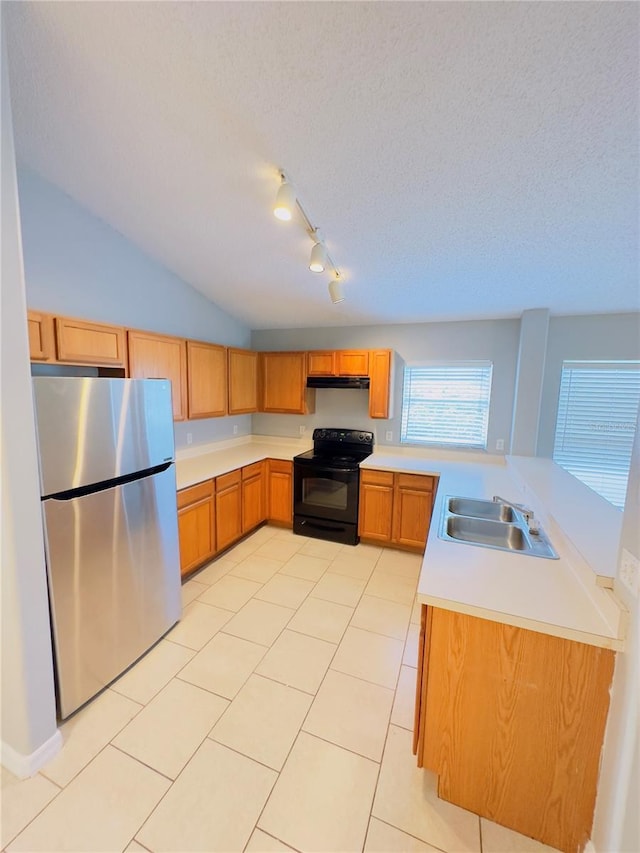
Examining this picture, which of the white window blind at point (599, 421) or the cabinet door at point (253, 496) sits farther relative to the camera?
the cabinet door at point (253, 496)

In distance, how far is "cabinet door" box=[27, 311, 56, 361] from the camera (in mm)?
1849

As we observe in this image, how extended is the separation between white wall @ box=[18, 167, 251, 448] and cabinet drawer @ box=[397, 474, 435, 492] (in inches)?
87.2

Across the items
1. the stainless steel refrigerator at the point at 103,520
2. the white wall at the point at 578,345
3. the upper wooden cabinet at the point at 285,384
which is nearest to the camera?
the stainless steel refrigerator at the point at 103,520

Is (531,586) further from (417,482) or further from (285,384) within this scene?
(285,384)

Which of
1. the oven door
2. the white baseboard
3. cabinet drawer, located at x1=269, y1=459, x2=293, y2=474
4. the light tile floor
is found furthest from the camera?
cabinet drawer, located at x1=269, y1=459, x2=293, y2=474

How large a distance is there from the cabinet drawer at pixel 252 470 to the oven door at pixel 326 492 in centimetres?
39

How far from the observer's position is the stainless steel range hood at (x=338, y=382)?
11.9 ft

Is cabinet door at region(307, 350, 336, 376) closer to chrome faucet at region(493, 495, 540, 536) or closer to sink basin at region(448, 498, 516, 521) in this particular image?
sink basin at region(448, 498, 516, 521)

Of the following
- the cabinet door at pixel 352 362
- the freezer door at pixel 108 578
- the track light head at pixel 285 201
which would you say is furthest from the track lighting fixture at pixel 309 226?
the freezer door at pixel 108 578

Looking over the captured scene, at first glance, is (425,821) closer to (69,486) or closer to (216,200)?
(69,486)

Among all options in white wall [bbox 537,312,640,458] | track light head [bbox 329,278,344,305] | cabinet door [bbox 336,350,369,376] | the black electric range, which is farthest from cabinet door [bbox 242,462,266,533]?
white wall [bbox 537,312,640,458]

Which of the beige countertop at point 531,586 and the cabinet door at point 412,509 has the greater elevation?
the beige countertop at point 531,586

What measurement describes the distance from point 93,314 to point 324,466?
2.35 m

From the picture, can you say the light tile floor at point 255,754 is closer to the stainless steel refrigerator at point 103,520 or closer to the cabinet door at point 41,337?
the stainless steel refrigerator at point 103,520
